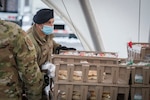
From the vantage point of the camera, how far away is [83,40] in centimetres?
421

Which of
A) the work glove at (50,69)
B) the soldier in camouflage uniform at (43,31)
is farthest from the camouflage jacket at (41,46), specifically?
the work glove at (50,69)

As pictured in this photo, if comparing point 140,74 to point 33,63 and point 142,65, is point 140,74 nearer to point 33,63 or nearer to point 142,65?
point 142,65

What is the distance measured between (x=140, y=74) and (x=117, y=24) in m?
2.18

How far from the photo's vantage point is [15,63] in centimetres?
156

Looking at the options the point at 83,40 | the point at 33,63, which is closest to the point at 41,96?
the point at 33,63

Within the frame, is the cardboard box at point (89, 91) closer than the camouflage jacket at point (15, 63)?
No

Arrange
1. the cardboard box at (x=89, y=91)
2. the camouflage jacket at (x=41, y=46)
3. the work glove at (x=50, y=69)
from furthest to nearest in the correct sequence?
the camouflage jacket at (x=41, y=46) → the work glove at (x=50, y=69) → the cardboard box at (x=89, y=91)

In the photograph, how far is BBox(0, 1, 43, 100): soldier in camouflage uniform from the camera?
149cm

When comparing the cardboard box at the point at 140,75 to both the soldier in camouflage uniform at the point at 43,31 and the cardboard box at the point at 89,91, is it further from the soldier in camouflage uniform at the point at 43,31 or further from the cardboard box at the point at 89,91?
the soldier in camouflage uniform at the point at 43,31

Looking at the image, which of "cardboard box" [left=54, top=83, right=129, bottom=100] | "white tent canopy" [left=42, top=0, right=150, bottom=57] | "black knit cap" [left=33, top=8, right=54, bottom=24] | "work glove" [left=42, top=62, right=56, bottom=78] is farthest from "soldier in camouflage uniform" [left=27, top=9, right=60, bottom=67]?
"white tent canopy" [left=42, top=0, right=150, bottom=57]

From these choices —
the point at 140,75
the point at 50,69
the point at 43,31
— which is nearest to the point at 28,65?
the point at 50,69

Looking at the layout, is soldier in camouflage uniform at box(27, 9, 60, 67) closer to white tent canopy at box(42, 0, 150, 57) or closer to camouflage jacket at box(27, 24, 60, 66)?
camouflage jacket at box(27, 24, 60, 66)

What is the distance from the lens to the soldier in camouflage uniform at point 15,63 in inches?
58.8

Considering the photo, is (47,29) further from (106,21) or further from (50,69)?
(106,21)
